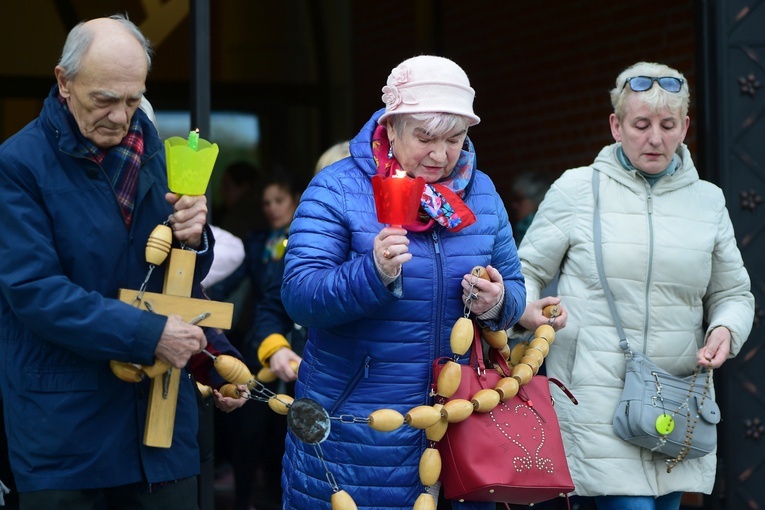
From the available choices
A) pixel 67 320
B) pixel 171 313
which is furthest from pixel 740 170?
pixel 67 320

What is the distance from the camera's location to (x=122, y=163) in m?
3.32

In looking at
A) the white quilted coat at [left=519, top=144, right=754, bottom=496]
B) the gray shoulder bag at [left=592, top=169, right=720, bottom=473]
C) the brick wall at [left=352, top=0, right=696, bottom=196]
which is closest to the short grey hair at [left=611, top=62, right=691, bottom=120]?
the white quilted coat at [left=519, top=144, right=754, bottom=496]

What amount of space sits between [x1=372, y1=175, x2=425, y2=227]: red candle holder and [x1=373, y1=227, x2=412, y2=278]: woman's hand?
0.03m

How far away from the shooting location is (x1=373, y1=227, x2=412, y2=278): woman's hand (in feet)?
9.95

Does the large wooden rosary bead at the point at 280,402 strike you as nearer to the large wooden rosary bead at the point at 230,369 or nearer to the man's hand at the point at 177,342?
the large wooden rosary bead at the point at 230,369

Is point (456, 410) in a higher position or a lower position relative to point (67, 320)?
lower

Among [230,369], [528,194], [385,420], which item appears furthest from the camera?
[528,194]

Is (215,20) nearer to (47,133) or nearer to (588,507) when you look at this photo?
(588,507)

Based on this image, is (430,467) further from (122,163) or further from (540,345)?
(122,163)

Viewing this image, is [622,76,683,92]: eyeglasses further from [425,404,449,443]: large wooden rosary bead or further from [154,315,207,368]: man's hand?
[154,315,207,368]: man's hand

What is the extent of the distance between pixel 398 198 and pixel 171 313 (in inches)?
28.0

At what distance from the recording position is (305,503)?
3.40 metres

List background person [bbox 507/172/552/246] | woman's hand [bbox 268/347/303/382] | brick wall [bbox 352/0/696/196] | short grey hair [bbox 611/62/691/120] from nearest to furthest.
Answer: short grey hair [bbox 611/62/691/120]
woman's hand [bbox 268/347/303/382]
background person [bbox 507/172/552/246]
brick wall [bbox 352/0/696/196]

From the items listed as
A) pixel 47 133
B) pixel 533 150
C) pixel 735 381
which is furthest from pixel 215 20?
pixel 47 133
